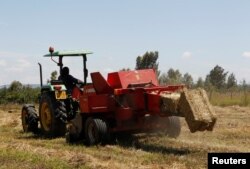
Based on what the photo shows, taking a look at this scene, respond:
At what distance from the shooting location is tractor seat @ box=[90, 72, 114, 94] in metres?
12.7

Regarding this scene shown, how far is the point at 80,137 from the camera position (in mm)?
13133

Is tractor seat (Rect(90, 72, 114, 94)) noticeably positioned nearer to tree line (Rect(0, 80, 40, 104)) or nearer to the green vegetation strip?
the green vegetation strip

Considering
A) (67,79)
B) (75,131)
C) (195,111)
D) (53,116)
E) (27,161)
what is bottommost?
(27,161)

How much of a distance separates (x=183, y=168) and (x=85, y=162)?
1821mm

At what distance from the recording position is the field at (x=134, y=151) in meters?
9.25

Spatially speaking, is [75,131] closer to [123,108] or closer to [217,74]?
[123,108]

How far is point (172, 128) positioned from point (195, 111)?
2620 millimetres

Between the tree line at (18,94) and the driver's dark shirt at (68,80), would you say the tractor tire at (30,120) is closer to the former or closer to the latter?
the driver's dark shirt at (68,80)

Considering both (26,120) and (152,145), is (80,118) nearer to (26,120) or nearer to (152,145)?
(152,145)

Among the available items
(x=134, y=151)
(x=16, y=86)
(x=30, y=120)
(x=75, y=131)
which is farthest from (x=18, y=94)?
(x=134, y=151)

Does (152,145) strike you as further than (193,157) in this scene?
Yes

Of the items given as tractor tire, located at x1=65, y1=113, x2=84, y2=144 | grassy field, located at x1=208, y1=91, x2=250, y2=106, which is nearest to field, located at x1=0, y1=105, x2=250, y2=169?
tractor tire, located at x1=65, y1=113, x2=84, y2=144

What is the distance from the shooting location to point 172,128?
12867mm

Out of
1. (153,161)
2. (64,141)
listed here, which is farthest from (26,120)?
(153,161)
